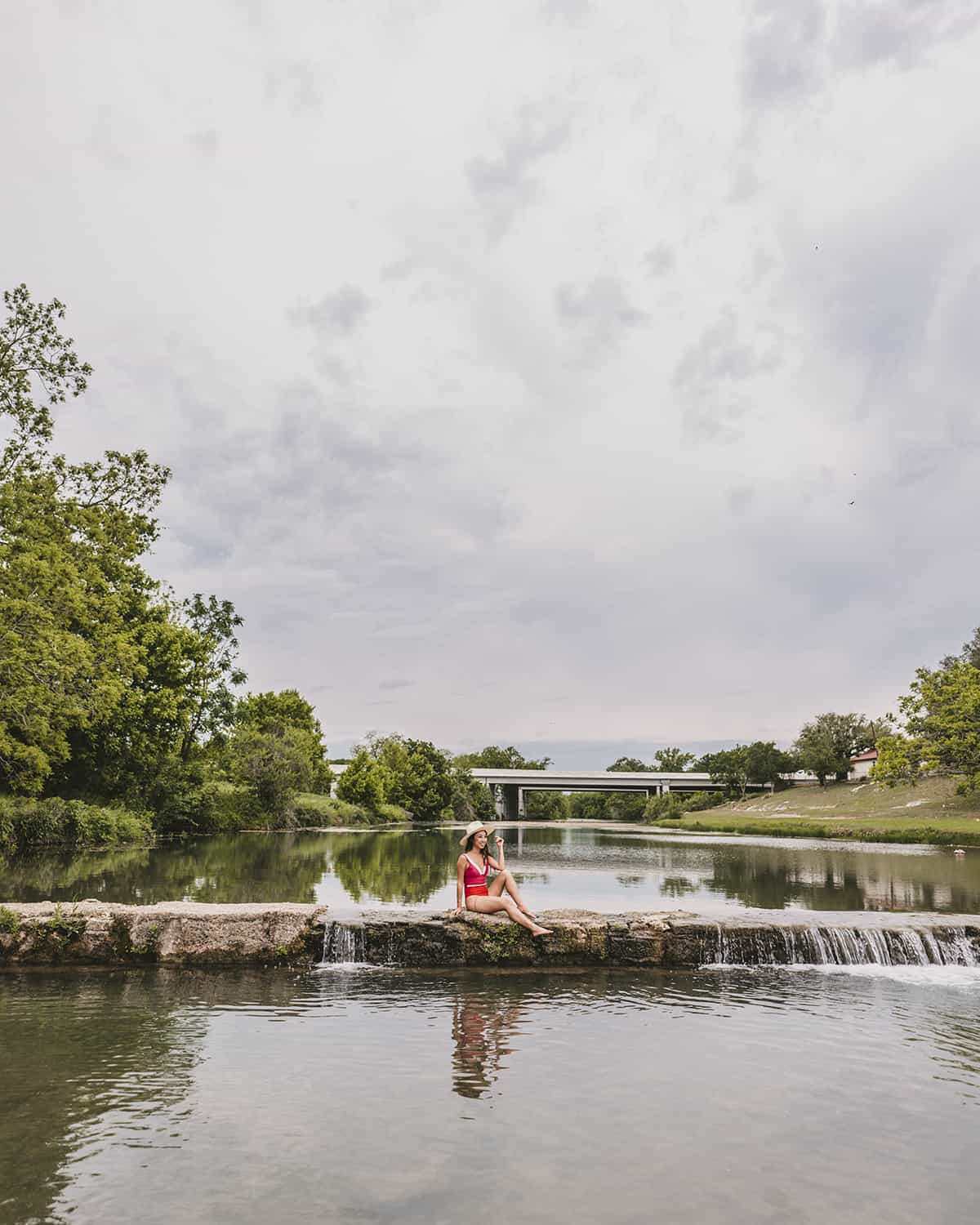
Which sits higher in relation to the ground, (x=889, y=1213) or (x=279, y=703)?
(x=279, y=703)

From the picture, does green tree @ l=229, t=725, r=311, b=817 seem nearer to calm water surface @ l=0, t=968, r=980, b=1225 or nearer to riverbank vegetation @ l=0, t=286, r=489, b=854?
riverbank vegetation @ l=0, t=286, r=489, b=854

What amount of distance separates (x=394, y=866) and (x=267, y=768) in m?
37.7

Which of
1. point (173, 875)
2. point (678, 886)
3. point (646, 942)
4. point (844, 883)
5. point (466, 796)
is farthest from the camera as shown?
point (466, 796)

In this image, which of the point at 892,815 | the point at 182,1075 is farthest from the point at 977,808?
the point at 182,1075

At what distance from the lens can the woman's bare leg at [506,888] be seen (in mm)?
13695

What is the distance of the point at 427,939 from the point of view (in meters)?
13.5

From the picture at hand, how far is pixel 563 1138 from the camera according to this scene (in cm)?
662

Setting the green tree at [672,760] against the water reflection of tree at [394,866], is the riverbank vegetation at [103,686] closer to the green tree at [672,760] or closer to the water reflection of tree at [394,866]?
the water reflection of tree at [394,866]

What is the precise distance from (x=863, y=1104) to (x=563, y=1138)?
302cm

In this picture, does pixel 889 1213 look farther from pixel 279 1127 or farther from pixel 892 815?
pixel 892 815

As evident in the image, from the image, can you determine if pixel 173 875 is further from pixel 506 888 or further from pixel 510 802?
pixel 510 802

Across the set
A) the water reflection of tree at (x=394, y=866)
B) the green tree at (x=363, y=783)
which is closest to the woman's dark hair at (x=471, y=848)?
the water reflection of tree at (x=394, y=866)

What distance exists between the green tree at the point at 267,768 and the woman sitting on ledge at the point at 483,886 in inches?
2192

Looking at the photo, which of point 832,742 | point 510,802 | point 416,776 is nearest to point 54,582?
point 416,776
